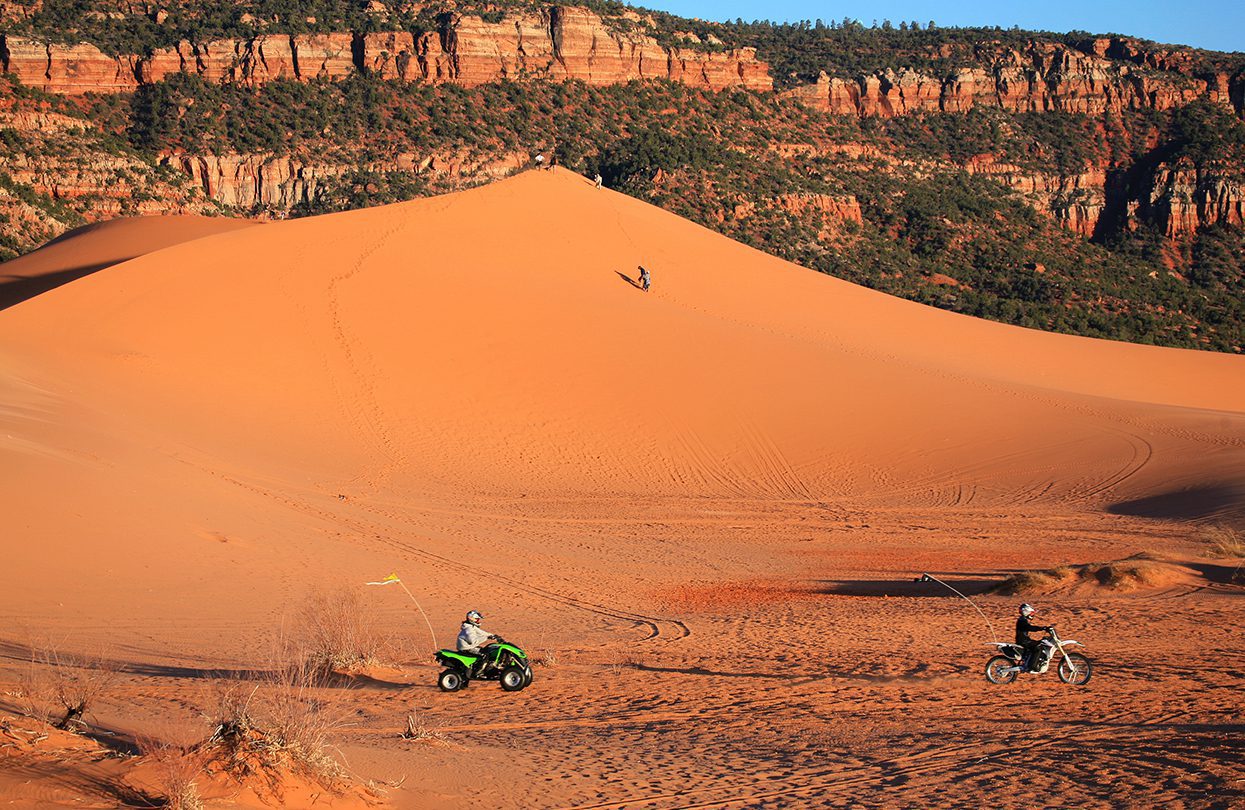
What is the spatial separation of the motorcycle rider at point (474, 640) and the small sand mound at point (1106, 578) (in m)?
7.37

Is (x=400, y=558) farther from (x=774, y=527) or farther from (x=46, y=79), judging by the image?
(x=46, y=79)

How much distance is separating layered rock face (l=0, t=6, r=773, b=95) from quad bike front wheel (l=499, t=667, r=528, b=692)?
71224 millimetres

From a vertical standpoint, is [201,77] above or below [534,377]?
above

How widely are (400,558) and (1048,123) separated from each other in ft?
264

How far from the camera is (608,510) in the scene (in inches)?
823

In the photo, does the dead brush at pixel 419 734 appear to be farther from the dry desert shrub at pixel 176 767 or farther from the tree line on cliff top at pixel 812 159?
the tree line on cliff top at pixel 812 159

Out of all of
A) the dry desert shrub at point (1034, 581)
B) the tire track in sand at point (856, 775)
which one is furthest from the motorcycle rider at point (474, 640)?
the dry desert shrub at point (1034, 581)

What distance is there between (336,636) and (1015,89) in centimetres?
8616

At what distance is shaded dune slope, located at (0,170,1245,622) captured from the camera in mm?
18578

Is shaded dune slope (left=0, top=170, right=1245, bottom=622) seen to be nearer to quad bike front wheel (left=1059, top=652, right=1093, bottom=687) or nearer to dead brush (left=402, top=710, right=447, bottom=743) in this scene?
dead brush (left=402, top=710, right=447, bottom=743)

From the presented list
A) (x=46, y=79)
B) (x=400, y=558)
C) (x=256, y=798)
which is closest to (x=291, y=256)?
(x=400, y=558)

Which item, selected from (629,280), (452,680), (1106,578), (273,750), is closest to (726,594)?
(1106,578)

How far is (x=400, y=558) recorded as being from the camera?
54.2 ft

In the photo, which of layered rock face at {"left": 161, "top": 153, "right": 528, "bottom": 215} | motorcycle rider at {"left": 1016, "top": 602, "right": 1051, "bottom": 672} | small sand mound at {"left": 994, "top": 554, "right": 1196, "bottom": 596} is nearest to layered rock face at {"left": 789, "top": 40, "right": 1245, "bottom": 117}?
layered rock face at {"left": 161, "top": 153, "right": 528, "bottom": 215}
